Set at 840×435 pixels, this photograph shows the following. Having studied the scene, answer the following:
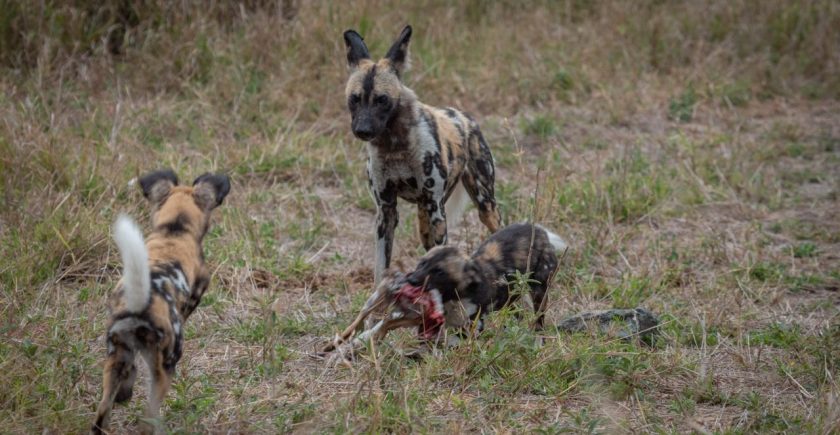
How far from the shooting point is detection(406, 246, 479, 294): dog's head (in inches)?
180

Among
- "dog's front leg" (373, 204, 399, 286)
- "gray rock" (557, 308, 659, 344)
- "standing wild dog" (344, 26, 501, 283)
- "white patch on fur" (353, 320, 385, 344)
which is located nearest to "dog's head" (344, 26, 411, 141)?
"standing wild dog" (344, 26, 501, 283)

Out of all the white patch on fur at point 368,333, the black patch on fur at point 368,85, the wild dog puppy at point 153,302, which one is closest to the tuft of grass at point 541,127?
the black patch on fur at point 368,85

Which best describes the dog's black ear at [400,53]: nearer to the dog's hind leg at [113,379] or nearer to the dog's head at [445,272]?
the dog's head at [445,272]

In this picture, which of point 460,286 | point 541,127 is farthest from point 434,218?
point 541,127

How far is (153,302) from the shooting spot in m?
3.56

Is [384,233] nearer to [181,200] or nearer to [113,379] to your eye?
[181,200]

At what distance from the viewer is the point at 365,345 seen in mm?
4395

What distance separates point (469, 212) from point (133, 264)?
3731 millimetres

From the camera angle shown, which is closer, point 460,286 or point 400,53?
point 460,286

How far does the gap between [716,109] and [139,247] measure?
6499 mm

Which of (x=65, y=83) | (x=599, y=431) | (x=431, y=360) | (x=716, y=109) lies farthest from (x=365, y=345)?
(x=716, y=109)

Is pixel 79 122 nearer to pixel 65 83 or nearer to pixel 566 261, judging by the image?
pixel 65 83

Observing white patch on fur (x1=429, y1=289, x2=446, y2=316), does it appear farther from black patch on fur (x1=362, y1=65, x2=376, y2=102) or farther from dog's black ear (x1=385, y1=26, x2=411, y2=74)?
dog's black ear (x1=385, y1=26, x2=411, y2=74)

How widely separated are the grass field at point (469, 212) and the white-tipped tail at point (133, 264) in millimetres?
501
